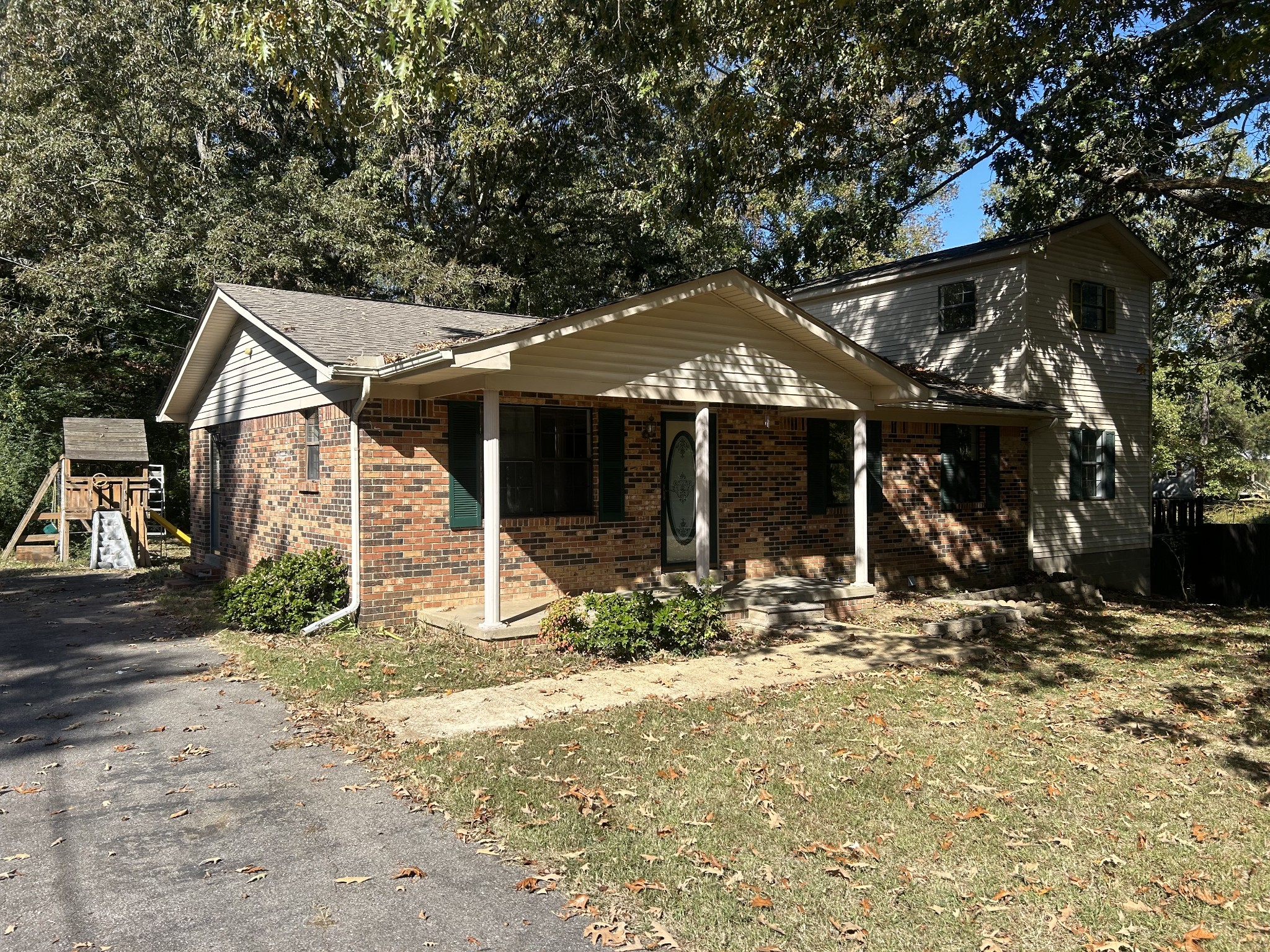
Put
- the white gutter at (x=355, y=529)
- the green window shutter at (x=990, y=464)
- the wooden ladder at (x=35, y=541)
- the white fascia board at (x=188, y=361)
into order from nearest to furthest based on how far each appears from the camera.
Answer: the white gutter at (x=355, y=529) → the white fascia board at (x=188, y=361) → the green window shutter at (x=990, y=464) → the wooden ladder at (x=35, y=541)

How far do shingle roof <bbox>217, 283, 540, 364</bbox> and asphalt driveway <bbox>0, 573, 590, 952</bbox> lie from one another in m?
4.08

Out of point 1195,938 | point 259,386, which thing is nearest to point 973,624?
point 1195,938

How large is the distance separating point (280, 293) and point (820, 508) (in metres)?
8.59

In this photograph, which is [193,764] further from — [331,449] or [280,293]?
[280,293]

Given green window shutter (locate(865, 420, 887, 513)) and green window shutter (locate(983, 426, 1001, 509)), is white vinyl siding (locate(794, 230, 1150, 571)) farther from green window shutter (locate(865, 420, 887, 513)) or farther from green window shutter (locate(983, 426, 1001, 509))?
green window shutter (locate(865, 420, 887, 513))

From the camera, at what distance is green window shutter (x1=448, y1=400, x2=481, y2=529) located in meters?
10.2

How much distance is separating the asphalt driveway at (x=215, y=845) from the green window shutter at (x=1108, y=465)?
→ 51.9 ft

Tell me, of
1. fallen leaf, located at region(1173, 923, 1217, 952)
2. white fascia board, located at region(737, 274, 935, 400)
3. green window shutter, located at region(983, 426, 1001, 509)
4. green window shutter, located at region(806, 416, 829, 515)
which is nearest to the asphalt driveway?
fallen leaf, located at region(1173, 923, 1217, 952)

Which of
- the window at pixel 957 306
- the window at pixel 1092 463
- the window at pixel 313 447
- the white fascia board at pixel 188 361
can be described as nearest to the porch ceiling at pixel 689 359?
the window at pixel 313 447

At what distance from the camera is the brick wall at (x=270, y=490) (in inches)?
409

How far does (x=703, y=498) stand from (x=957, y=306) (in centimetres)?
895

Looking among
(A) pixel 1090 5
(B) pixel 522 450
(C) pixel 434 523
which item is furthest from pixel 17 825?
(A) pixel 1090 5

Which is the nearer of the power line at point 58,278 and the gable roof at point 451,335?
the gable roof at point 451,335

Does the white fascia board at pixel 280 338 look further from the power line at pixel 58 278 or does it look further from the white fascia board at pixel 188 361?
the power line at pixel 58 278
